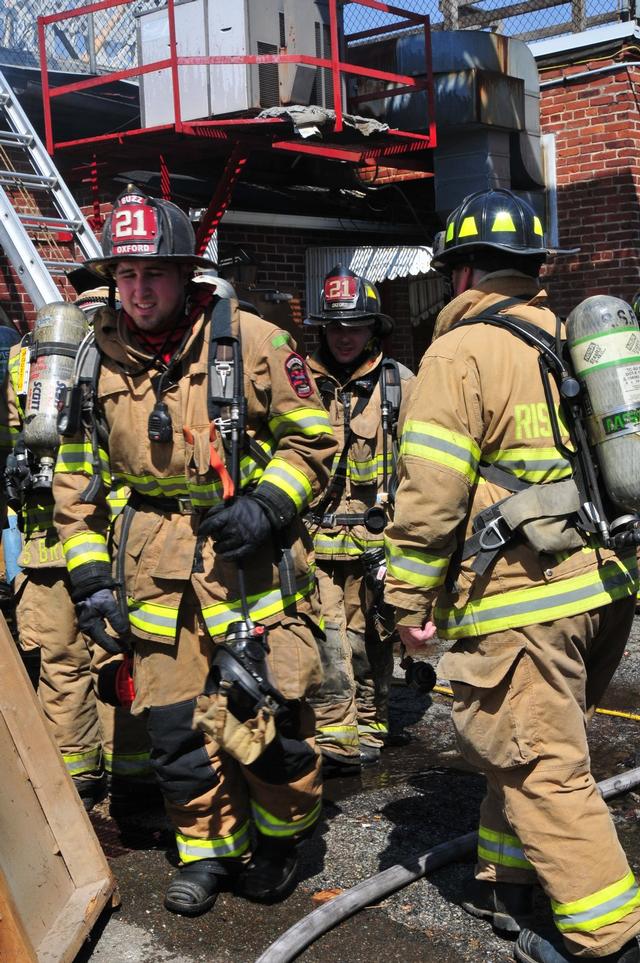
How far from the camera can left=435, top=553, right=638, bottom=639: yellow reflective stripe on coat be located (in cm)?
309

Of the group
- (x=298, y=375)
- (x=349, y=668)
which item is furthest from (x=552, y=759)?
(x=349, y=668)

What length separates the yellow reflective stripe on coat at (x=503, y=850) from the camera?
3314mm

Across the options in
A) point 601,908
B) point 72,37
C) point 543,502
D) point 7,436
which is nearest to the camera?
point 601,908

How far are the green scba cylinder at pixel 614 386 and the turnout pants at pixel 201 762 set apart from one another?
3.88ft

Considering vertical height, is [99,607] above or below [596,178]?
below

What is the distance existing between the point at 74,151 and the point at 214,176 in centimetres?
138

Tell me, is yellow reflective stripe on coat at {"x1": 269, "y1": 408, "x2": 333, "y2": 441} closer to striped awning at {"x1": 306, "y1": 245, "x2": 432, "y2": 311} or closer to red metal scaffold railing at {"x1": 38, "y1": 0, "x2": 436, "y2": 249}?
red metal scaffold railing at {"x1": 38, "y1": 0, "x2": 436, "y2": 249}

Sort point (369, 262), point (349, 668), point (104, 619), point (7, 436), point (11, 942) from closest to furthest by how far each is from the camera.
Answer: point (11, 942) → point (104, 619) → point (7, 436) → point (349, 668) → point (369, 262)

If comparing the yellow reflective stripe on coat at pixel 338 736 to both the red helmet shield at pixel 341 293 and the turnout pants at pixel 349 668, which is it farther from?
the red helmet shield at pixel 341 293

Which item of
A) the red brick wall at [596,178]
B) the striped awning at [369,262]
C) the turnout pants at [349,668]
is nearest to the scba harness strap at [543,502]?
the turnout pants at [349,668]

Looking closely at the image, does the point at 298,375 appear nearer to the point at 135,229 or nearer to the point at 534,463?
the point at 135,229

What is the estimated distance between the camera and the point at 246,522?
3441 millimetres

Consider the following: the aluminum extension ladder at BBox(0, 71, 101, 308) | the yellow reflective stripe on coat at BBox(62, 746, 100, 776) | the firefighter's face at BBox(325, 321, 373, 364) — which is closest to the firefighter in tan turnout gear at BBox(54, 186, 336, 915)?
the yellow reflective stripe on coat at BBox(62, 746, 100, 776)

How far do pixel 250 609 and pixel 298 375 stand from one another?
78cm
